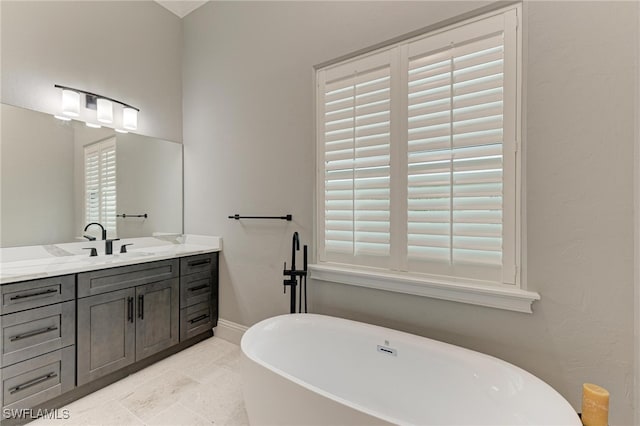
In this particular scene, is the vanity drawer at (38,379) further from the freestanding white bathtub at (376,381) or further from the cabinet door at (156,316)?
the freestanding white bathtub at (376,381)

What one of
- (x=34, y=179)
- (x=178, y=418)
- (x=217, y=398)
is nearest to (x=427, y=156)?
(x=217, y=398)

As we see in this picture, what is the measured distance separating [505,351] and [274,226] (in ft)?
5.88

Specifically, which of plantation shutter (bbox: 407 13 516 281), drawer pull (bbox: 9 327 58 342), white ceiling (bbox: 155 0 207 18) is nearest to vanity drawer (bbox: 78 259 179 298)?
drawer pull (bbox: 9 327 58 342)

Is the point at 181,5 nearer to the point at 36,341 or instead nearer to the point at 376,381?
the point at 36,341

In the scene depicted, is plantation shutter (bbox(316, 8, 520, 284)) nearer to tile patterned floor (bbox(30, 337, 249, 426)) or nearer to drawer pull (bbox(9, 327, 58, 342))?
tile patterned floor (bbox(30, 337, 249, 426))

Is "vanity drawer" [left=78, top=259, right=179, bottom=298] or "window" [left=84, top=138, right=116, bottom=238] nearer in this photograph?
"vanity drawer" [left=78, top=259, right=179, bottom=298]

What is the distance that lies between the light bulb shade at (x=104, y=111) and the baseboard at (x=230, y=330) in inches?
84.7

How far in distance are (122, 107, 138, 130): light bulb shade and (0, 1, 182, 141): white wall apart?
3.6 inches

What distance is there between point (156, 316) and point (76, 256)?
0.82 m

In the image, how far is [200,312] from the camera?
2.59 m

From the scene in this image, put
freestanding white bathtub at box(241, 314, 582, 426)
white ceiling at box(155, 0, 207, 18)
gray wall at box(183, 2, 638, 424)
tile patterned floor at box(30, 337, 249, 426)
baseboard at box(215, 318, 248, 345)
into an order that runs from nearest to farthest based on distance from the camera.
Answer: freestanding white bathtub at box(241, 314, 582, 426), gray wall at box(183, 2, 638, 424), tile patterned floor at box(30, 337, 249, 426), baseboard at box(215, 318, 248, 345), white ceiling at box(155, 0, 207, 18)

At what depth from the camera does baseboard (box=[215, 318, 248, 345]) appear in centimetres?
256

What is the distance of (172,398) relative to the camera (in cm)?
181

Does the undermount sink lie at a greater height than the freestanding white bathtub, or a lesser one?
greater
